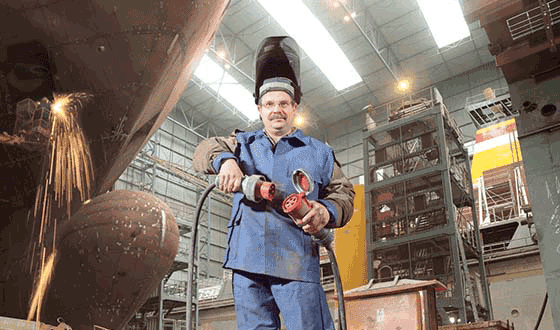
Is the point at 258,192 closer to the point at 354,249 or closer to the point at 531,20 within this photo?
the point at 531,20

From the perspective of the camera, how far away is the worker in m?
1.68

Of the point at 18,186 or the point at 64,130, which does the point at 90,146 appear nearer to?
the point at 64,130

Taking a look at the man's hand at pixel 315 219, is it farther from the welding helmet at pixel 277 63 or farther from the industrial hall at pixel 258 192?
the welding helmet at pixel 277 63

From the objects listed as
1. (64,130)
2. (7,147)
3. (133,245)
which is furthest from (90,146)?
(133,245)

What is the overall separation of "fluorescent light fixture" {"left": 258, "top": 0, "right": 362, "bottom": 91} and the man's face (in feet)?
56.5

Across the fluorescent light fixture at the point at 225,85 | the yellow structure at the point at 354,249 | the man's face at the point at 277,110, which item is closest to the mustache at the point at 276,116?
the man's face at the point at 277,110

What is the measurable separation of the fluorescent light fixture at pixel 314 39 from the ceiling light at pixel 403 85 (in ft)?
6.53

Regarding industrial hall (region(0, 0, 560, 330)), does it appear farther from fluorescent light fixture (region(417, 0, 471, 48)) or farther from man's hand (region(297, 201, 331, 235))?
fluorescent light fixture (region(417, 0, 471, 48))

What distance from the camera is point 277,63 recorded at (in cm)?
197

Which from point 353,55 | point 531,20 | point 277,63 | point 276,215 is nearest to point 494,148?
point 353,55

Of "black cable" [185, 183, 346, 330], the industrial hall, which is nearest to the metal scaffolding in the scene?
the industrial hall

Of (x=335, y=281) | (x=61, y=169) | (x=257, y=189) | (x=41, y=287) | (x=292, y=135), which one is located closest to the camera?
(x=257, y=189)

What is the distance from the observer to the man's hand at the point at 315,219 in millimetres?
1612

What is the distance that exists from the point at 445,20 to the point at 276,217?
22535 mm
